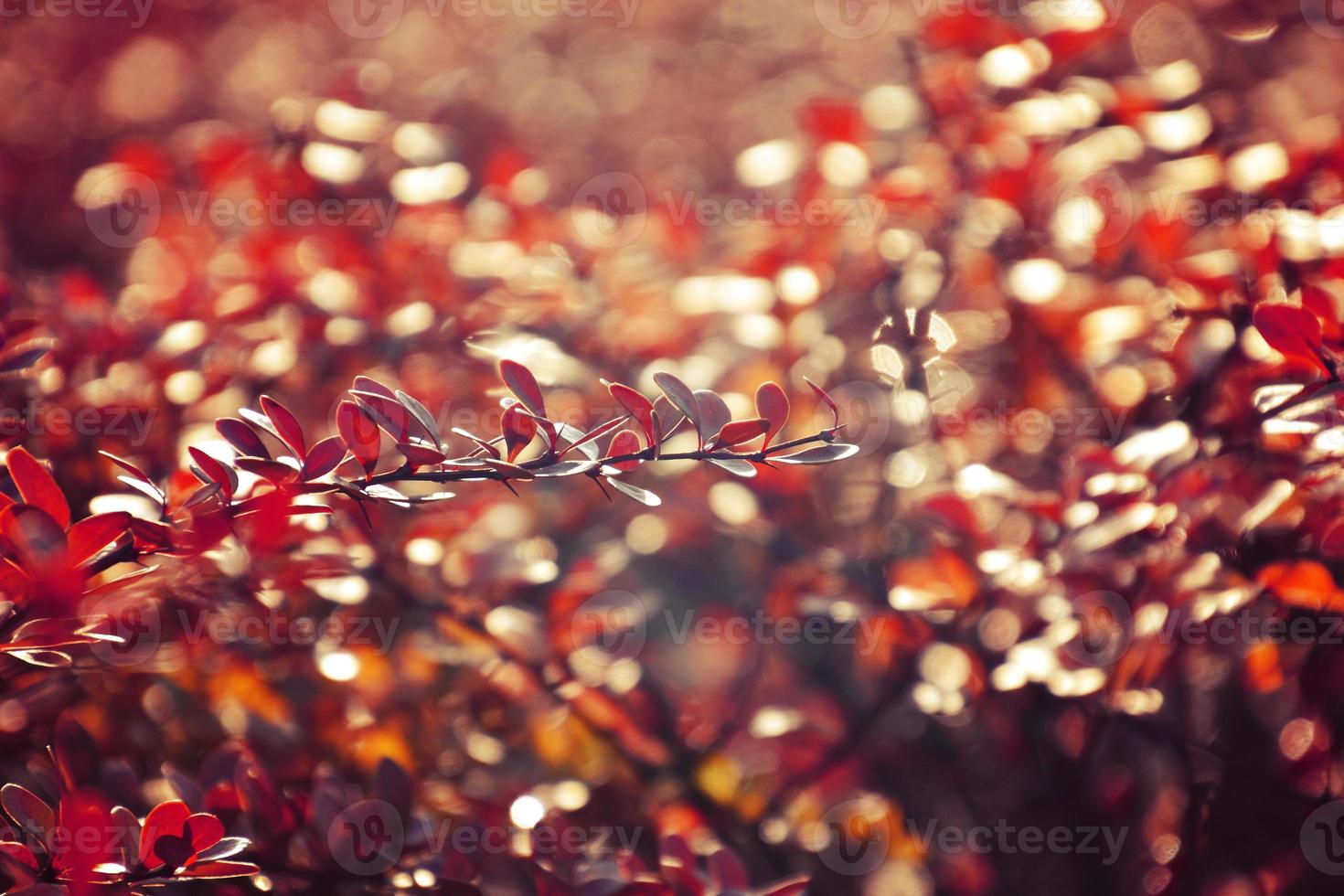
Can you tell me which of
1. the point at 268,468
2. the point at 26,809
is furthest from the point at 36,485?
the point at 26,809

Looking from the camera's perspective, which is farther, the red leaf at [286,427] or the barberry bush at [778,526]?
the barberry bush at [778,526]

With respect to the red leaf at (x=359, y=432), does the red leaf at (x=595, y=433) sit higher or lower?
lower

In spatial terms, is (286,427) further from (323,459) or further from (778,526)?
(778,526)

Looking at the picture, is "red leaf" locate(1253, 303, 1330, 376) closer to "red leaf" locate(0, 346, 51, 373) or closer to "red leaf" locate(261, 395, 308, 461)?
"red leaf" locate(261, 395, 308, 461)

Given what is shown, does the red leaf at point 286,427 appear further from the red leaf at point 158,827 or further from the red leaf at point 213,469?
the red leaf at point 158,827

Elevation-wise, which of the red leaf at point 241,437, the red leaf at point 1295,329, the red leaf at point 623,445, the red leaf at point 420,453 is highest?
the red leaf at point 241,437

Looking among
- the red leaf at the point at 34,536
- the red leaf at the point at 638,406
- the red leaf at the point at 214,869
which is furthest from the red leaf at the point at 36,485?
the red leaf at the point at 638,406
